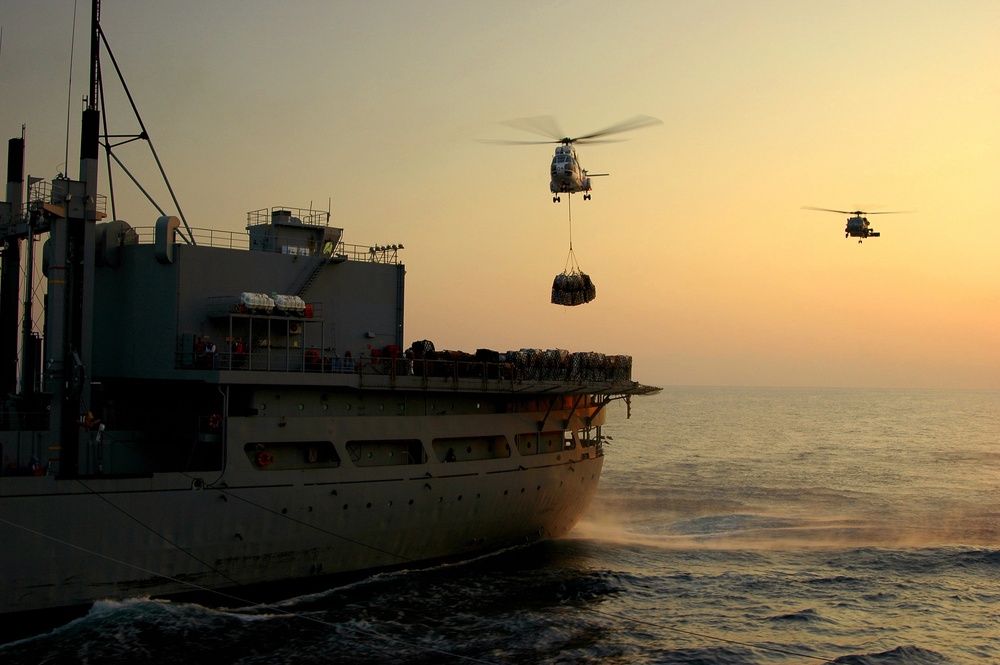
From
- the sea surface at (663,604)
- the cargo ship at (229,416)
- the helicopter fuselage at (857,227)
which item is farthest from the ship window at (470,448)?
the helicopter fuselage at (857,227)

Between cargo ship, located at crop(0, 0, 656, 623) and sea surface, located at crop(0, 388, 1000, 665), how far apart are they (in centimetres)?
111

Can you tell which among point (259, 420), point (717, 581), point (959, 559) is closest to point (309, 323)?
point (259, 420)

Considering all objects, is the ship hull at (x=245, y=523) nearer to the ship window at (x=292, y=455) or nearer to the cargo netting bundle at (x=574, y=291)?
the ship window at (x=292, y=455)

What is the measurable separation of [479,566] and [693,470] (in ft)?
118

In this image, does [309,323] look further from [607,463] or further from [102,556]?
[607,463]

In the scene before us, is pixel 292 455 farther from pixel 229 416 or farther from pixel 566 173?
pixel 566 173

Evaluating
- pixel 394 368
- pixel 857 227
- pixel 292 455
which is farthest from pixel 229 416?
pixel 857 227

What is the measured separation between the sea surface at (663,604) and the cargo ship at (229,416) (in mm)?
1111

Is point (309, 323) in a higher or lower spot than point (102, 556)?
higher

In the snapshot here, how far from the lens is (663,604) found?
2706 centimetres

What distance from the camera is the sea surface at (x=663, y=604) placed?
22000mm

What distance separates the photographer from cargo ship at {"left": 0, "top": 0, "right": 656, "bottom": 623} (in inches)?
876

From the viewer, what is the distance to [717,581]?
2978 centimetres

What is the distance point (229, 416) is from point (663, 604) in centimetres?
1375
